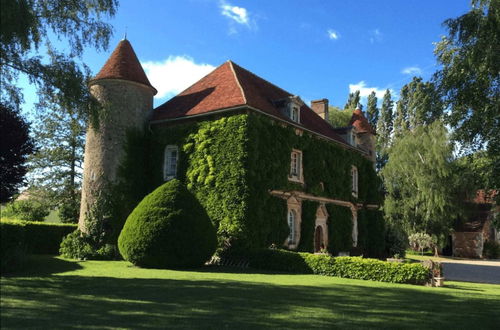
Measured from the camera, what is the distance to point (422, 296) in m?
11.4

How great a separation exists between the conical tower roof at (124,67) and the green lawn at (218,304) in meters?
12.2

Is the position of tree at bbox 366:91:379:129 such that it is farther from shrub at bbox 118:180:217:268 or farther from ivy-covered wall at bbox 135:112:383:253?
shrub at bbox 118:180:217:268

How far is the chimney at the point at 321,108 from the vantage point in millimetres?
33466

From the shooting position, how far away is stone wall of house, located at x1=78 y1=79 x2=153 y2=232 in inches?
848

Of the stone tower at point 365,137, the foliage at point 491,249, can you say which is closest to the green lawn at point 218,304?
the stone tower at point 365,137

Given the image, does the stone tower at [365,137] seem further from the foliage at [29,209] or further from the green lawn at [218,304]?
the foliage at [29,209]

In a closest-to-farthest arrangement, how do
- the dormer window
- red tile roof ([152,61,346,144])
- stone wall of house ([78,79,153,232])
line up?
red tile roof ([152,61,346,144]), stone wall of house ([78,79,153,232]), the dormer window

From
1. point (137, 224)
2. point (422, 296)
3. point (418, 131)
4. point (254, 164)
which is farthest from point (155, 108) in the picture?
point (418, 131)

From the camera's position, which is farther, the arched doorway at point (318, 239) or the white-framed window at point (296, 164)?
the arched doorway at point (318, 239)

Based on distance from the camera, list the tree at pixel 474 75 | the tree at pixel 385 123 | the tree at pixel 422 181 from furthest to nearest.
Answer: the tree at pixel 385 123
the tree at pixel 422 181
the tree at pixel 474 75

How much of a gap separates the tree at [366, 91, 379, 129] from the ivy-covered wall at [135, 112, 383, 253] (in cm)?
3736

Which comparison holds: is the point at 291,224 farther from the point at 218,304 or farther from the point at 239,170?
the point at 218,304

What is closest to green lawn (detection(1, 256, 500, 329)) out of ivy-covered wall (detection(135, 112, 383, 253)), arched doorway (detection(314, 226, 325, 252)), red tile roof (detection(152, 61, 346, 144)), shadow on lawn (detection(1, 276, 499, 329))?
shadow on lawn (detection(1, 276, 499, 329))

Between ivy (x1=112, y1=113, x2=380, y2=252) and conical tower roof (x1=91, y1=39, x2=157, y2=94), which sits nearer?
ivy (x1=112, y1=113, x2=380, y2=252)
